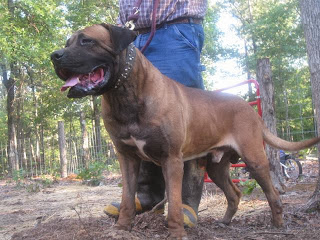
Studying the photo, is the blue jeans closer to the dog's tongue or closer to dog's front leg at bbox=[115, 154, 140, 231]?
dog's front leg at bbox=[115, 154, 140, 231]

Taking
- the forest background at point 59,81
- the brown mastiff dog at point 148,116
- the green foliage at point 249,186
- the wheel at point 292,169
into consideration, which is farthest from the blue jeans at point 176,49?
the forest background at point 59,81

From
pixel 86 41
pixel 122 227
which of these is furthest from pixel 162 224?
pixel 86 41

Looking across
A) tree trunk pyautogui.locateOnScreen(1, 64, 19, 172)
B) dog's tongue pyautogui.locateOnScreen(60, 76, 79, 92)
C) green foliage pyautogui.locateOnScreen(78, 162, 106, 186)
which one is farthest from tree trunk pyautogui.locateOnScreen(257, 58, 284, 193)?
tree trunk pyautogui.locateOnScreen(1, 64, 19, 172)

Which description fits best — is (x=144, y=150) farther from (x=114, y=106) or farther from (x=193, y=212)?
(x=193, y=212)

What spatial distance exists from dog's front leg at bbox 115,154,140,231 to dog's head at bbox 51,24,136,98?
0.80 metres

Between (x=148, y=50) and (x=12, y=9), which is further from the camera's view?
(x=12, y=9)

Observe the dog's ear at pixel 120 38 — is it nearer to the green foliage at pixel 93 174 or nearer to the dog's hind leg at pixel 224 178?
the dog's hind leg at pixel 224 178

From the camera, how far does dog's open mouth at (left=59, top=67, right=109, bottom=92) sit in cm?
258

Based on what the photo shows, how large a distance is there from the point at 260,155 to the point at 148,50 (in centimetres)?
156

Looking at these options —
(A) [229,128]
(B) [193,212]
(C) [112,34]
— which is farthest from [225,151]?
(C) [112,34]

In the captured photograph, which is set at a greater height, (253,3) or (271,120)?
(253,3)

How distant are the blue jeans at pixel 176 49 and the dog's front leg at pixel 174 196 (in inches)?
43.5

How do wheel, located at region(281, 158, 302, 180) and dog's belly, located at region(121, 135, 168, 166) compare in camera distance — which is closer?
dog's belly, located at region(121, 135, 168, 166)

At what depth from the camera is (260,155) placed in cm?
372
